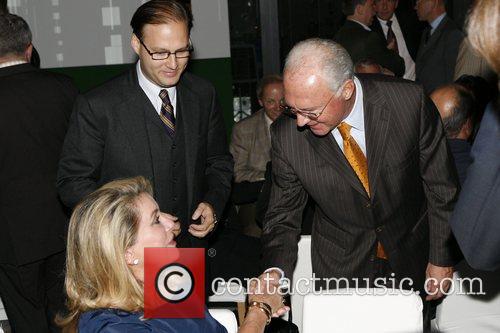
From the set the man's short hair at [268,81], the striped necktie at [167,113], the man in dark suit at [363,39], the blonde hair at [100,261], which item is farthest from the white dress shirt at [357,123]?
the man in dark suit at [363,39]

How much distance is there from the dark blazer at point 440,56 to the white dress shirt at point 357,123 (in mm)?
3109

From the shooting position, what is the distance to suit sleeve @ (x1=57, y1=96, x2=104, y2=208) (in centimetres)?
324

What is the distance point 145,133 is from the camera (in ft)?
10.7

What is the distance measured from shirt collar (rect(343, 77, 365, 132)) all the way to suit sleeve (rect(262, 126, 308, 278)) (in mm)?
314

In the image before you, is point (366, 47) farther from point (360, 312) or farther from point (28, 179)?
point (360, 312)

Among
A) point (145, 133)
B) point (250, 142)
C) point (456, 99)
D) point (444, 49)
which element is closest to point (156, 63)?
point (145, 133)

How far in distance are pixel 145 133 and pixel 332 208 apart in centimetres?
86

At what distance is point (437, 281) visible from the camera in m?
3.21

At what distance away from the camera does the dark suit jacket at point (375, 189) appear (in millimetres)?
3064

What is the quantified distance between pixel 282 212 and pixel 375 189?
42cm

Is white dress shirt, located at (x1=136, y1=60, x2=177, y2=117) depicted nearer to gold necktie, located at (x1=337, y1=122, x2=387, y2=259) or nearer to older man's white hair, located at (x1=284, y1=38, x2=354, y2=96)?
older man's white hair, located at (x1=284, y1=38, x2=354, y2=96)

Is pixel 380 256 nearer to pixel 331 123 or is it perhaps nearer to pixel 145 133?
pixel 331 123

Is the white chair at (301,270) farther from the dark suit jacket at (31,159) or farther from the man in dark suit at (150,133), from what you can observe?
the dark suit jacket at (31,159)

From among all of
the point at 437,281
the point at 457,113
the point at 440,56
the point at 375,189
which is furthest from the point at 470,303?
the point at 440,56
